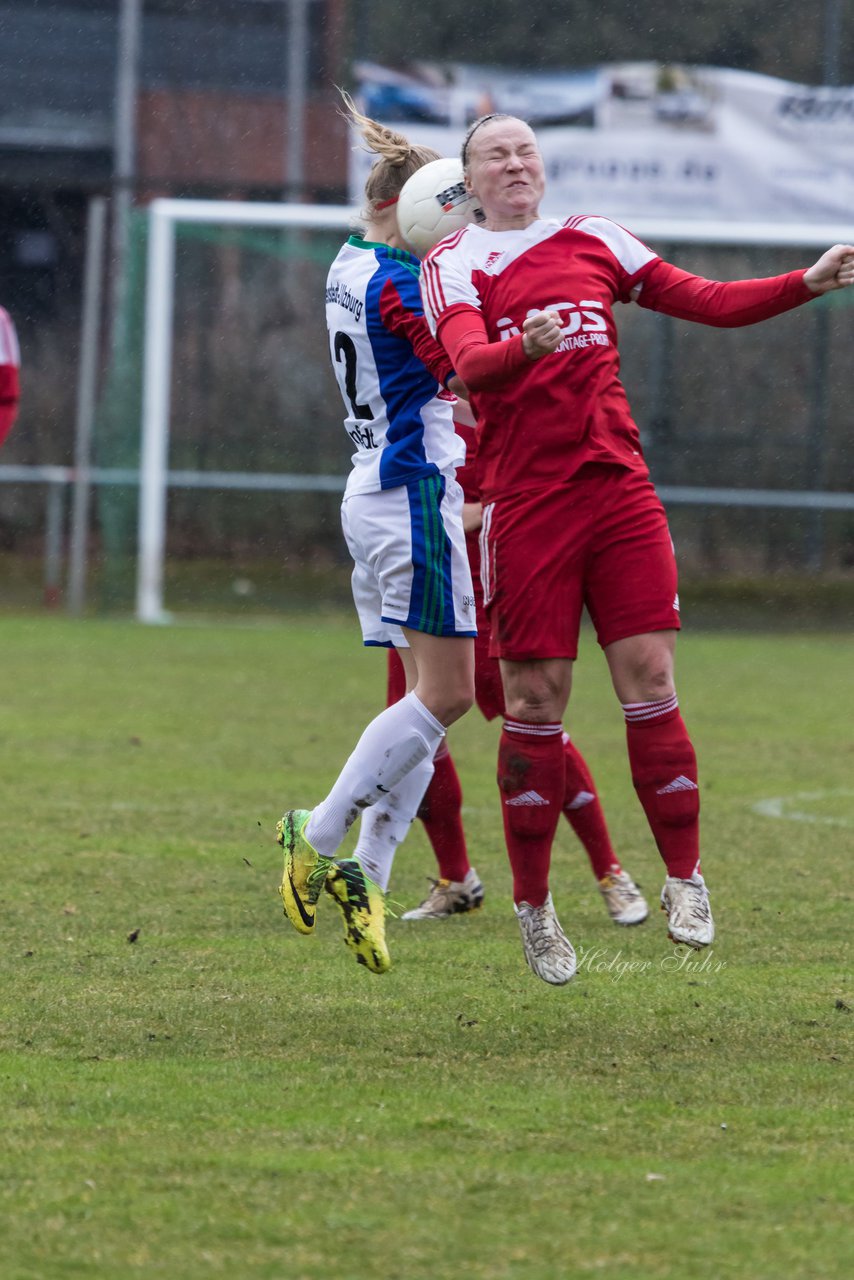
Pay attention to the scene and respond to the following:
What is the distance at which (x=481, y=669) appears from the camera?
5.41 metres

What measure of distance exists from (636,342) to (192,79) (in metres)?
7.78

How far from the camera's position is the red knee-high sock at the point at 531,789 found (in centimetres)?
421

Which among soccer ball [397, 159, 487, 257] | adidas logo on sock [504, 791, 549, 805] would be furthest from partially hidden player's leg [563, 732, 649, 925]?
soccer ball [397, 159, 487, 257]

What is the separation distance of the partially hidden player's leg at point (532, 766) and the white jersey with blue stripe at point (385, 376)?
57cm

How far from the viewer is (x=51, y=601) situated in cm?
1700

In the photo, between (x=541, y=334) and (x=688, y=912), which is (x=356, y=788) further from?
(x=541, y=334)

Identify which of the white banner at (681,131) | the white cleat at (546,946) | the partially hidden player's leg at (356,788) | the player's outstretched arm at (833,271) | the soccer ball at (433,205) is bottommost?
the white cleat at (546,946)

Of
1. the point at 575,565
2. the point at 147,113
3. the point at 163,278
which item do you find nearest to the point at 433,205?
the point at 575,565

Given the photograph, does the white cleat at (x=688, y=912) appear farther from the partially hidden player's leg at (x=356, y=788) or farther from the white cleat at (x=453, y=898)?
the white cleat at (x=453, y=898)

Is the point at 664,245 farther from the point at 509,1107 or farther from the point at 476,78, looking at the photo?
the point at 509,1107

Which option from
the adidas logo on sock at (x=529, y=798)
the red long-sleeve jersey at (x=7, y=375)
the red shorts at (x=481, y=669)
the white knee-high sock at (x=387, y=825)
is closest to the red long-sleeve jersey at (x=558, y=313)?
the adidas logo on sock at (x=529, y=798)

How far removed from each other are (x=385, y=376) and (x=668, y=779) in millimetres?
1145

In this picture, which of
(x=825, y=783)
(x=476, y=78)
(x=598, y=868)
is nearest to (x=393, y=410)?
(x=598, y=868)

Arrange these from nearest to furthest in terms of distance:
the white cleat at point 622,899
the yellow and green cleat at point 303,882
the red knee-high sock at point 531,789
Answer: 1. the red knee-high sock at point 531,789
2. the yellow and green cleat at point 303,882
3. the white cleat at point 622,899
